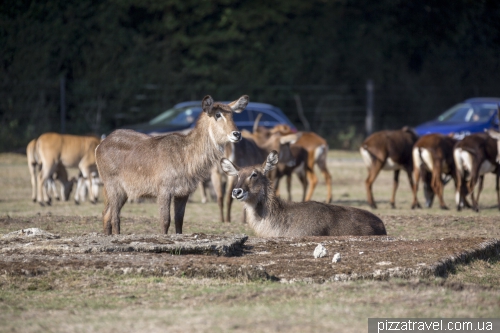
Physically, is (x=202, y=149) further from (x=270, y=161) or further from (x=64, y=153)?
(x=64, y=153)

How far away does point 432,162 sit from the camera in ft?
52.9

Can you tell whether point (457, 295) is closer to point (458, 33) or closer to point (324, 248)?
point (324, 248)

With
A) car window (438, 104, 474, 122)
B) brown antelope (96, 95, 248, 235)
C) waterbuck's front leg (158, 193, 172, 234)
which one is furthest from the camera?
car window (438, 104, 474, 122)

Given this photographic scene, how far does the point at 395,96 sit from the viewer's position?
108 feet

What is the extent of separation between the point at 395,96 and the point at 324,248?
85.0 ft

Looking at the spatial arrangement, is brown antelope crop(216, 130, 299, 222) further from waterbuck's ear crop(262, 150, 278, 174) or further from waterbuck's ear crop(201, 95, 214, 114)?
waterbuck's ear crop(201, 95, 214, 114)

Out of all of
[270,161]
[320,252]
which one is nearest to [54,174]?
[270,161]

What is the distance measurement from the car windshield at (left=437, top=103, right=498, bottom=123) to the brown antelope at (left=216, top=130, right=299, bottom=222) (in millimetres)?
8195

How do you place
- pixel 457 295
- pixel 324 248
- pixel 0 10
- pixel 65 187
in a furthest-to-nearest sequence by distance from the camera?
pixel 0 10 < pixel 65 187 < pixel 324 248 < pixel 457 295

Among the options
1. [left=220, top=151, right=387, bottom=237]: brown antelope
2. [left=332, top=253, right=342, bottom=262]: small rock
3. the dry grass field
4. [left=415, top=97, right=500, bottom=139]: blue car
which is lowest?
the dry grass field

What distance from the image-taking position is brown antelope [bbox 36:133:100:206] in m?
17.1

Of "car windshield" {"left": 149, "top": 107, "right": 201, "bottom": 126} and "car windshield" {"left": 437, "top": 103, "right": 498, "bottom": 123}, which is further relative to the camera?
"car windshield" {"left": 437, "top": 103, "right": 498, "bottom": 123}

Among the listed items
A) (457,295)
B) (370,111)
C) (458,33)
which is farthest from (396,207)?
(458,33)

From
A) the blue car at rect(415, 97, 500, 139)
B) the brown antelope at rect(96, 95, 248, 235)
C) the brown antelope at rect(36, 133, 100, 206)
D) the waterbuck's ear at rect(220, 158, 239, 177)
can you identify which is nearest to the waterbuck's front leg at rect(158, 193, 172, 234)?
the brown antelope at rect(96, 95, 248, 235)
